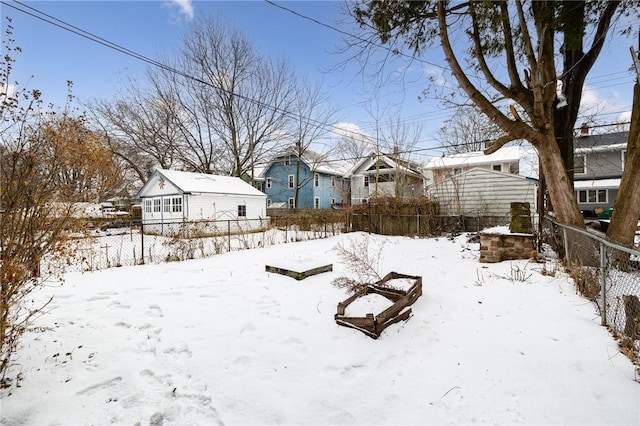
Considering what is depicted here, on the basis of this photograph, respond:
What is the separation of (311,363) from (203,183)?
1632 centimetres

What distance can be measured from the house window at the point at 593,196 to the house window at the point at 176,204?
27409mm

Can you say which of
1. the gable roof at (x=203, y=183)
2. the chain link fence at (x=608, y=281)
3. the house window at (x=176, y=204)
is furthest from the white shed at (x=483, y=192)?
the house window at (x=176, y=204)

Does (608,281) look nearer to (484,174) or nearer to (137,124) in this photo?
(484,174)

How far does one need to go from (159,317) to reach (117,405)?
1763mm

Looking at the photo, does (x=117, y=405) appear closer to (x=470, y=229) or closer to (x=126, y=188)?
(x=470, y=229)

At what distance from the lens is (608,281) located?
13.1 ft

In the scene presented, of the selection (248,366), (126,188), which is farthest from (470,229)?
(126,188)

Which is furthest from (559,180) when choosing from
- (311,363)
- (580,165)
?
(580,165)

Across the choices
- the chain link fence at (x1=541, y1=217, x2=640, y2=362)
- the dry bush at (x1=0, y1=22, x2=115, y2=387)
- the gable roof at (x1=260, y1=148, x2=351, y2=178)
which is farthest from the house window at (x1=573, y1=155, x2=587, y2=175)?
the gable roof at (x1=260, y1=148, x2=351, y2=178)

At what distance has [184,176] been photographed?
57.5ft

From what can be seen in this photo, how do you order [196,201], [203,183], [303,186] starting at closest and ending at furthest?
[196,201], [203,183], [303,186]

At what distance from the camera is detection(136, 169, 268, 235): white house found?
15953 millimetres

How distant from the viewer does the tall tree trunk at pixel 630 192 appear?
5.77 m

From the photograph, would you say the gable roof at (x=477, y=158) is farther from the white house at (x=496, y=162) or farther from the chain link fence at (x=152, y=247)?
the chain link fence at (x=152, y=247)
